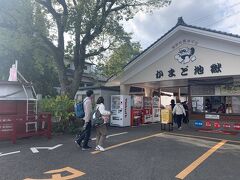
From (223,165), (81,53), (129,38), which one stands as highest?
(129,38)

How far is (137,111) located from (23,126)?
7948mm

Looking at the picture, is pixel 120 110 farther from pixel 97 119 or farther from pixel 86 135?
pixel 97 119

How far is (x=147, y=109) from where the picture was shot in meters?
17.7

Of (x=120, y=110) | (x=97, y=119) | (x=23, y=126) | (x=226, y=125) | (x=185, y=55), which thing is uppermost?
(x=185, y=55)

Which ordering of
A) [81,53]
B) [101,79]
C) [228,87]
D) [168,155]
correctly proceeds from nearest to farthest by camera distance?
[168,155]
[228,87]
[81,53]
[101,79]

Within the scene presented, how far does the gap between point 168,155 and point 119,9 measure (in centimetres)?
957

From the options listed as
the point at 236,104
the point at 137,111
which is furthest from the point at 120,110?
the point at 236,104

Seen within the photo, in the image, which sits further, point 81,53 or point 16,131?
point 81,53

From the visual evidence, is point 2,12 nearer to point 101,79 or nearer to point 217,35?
point 217,35

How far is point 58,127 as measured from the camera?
12.2m

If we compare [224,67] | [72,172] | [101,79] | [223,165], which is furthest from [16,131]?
[101,79]

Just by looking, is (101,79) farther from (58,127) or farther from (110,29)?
(58,127)

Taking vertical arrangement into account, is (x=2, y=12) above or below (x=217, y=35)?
above

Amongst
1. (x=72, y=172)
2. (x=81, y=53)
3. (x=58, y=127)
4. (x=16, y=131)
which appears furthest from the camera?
(x=81, y=53)
